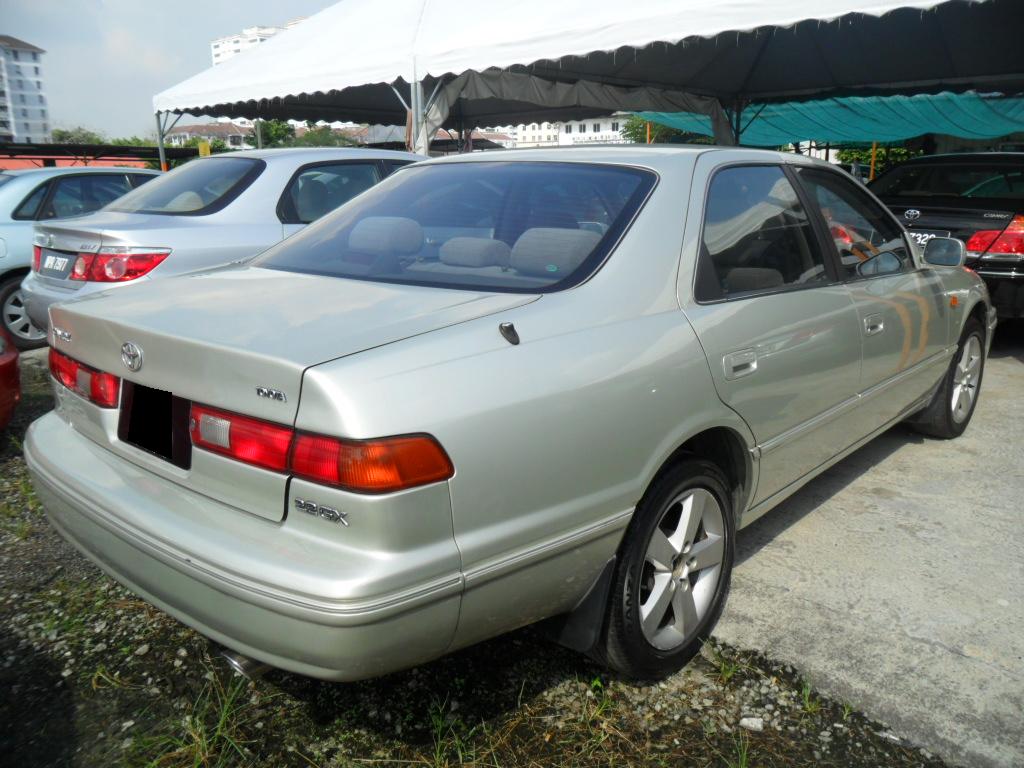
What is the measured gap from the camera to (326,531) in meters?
1.65

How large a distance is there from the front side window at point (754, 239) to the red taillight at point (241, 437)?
1.27 m

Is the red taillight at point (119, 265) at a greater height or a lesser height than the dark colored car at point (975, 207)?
lesser

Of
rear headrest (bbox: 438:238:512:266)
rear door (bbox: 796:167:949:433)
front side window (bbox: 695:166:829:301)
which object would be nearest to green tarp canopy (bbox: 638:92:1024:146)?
rear door (bbox: 796:167:949:433)

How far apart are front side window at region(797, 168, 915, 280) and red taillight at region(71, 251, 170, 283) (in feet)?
11.8

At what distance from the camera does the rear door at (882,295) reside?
318 cm

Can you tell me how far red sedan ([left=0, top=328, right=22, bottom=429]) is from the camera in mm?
A: 4082

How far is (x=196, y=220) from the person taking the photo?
16.6 feet

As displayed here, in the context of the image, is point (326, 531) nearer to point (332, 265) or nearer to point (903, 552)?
point (332, 265)

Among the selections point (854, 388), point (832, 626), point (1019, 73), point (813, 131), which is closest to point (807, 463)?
point (854, 388)

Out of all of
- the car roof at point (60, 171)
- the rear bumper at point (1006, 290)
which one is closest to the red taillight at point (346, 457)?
the rear bumper at point (1006, 290)

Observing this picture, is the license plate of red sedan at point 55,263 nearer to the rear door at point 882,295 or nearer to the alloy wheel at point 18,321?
the alloy wheel at point 18,321

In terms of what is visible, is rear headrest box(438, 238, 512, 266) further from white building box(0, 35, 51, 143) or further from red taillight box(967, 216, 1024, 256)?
white building box(0, 35, 51, 143)

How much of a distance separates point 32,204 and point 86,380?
5.72 meters

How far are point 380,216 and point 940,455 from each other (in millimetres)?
3198
